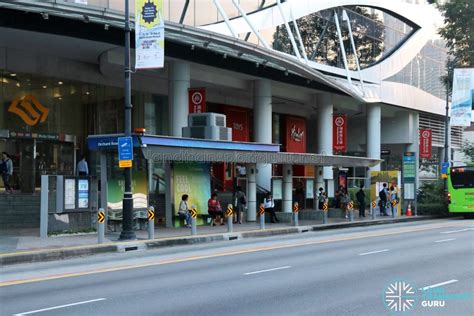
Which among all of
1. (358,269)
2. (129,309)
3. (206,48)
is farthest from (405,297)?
(206,48)

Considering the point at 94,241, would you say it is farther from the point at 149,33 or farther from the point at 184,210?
the point at 149,33

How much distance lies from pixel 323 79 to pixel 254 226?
11569 mm

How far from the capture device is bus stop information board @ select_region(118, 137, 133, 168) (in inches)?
783

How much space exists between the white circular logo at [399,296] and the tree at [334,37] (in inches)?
1182

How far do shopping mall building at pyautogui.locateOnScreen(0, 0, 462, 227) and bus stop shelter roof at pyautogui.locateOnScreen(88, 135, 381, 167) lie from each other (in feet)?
4.78

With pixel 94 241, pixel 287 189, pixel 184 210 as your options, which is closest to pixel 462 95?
pixel 287 189

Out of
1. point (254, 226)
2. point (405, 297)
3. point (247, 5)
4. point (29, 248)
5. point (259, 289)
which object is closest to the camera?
point (405, 297)

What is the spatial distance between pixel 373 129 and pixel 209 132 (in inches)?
1061

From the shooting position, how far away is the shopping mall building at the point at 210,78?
87.1 ft

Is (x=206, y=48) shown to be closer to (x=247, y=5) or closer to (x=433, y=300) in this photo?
(x=247, y=5)

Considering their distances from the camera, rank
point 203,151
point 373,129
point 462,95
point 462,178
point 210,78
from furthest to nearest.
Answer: point 373,129 → point 462,95 → point 462,178 → point 210,78 → point 203,151

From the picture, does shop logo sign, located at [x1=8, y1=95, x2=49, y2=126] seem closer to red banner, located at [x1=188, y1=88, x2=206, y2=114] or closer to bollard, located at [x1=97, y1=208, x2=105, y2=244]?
red banner, located at [x1=188, y1=88, x2=206, y2=114]

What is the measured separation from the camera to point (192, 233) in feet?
71.7

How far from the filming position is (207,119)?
27500mm
